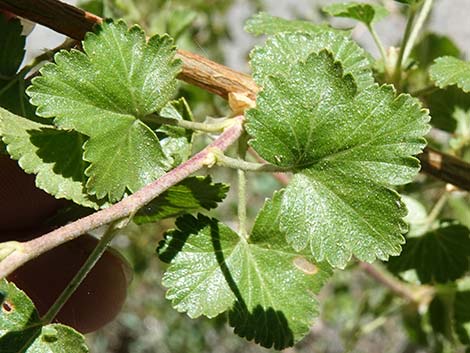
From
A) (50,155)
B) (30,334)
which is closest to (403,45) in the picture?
(50,155)

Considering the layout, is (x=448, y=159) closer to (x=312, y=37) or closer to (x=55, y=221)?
(x=312, y=37)

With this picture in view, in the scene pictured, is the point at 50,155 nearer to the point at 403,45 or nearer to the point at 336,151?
the point at 336,151

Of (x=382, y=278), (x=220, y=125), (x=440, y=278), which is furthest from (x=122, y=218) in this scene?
(x=382, y=278)

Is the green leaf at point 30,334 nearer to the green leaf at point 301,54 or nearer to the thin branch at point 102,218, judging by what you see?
the thin branch at point 102,218

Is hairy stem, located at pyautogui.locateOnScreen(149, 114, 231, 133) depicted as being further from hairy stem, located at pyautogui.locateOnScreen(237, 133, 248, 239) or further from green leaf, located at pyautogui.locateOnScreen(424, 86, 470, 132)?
green leaf, located at pyautogui.locateOnScreen(424, 86, 470, 132)

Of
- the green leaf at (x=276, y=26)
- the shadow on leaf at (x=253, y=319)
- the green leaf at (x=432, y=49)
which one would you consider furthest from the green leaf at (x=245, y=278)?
the green leaf at (x=432, y=49)

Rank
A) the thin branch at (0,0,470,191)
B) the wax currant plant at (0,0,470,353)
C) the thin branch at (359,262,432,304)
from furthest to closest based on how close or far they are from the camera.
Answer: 1. the thin branch at (359,262,432,304)
2. the thin branch at (0,0,470,191)
3. the wax currant plant at (0,0,470,353)

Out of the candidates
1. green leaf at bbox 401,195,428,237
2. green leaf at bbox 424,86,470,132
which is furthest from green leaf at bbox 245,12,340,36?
green leaf at bbox 401,195,428,237
